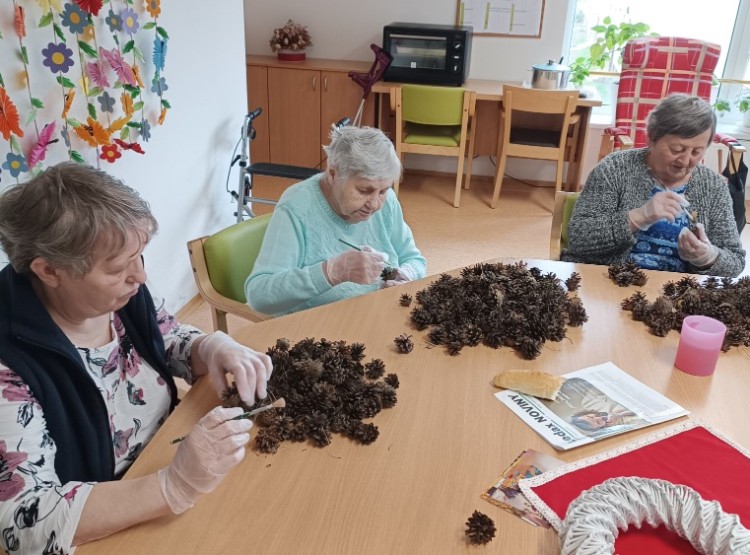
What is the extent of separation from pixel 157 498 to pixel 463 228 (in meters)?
3.66

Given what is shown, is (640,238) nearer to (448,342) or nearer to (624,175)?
(624,175)

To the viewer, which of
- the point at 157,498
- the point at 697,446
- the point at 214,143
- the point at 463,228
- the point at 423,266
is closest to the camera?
the point at 157,498

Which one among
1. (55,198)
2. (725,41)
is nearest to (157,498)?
(55,198)

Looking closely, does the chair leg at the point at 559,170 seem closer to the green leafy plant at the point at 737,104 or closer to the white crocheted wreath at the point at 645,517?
the green leafy plant at the point at 737,104

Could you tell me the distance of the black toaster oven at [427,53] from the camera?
461 cm

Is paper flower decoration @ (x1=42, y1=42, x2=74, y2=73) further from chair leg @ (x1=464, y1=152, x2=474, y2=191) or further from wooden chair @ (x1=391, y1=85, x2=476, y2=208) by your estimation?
chair leg @ (x1=464, y1=152, x2=474, y2=191)

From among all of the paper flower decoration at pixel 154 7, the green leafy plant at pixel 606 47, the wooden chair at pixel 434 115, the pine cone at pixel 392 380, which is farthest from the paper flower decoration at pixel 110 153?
the green leafy plant at pixel 606 47

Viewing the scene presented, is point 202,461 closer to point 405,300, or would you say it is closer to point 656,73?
point 405,300

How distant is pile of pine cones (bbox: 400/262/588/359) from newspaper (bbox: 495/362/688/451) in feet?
0.49

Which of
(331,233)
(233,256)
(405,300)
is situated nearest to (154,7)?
(233,256)

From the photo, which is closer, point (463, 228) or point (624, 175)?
point (624, 175)

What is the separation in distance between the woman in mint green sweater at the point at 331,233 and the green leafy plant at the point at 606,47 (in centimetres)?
368

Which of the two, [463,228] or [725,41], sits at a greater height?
[725,41]

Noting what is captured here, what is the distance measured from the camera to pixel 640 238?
2.21 metres
